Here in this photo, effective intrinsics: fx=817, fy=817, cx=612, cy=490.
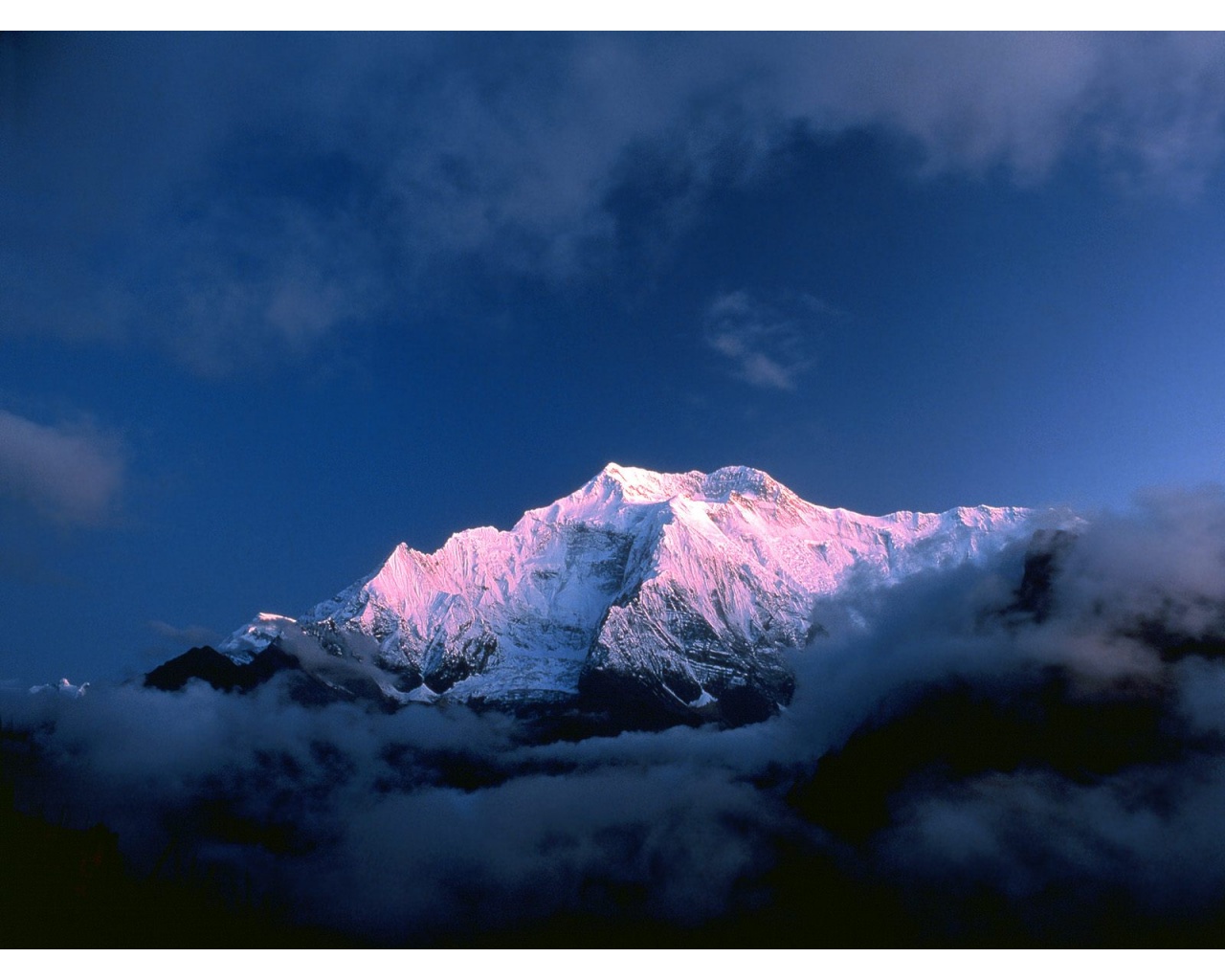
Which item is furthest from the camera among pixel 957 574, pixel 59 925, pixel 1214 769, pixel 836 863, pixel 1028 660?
pixel 836 863

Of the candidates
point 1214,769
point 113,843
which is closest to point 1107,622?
point 1214,769

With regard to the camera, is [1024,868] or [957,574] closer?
[1024,868]

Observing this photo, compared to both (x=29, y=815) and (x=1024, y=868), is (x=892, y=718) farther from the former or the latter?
(x=29, y=815)

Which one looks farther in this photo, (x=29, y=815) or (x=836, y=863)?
(x=836, y=863)

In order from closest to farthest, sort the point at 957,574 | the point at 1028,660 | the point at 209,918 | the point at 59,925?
the point at 59,925 < the point at 1028,660 < the point at 209,918 < the point at 957,574

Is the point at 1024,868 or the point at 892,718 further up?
the point at 892,718

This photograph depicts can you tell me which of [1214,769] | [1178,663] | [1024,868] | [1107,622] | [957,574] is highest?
[957,574]

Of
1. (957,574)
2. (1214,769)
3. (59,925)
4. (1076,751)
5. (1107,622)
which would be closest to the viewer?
(59,925)

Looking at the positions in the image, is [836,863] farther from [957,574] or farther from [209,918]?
[209,918]

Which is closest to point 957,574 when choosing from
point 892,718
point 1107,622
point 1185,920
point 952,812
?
point 892,718
